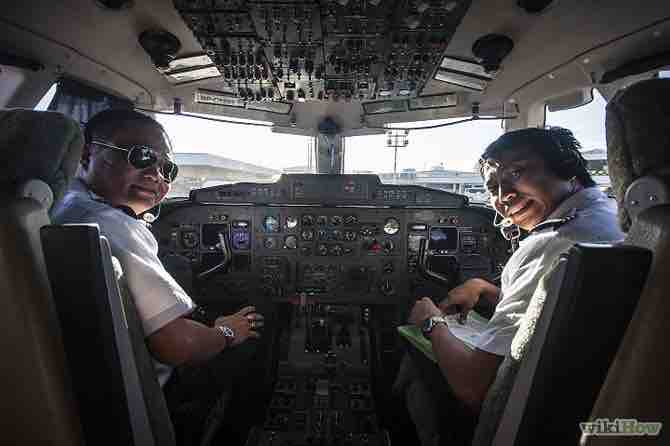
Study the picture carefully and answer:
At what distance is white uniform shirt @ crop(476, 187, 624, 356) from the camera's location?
99 cm

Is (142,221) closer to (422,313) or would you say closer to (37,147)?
(37,147)

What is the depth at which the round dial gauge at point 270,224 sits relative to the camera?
305 centimetres

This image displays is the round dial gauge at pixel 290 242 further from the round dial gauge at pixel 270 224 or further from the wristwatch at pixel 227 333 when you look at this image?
the wristwatch at pixel 227 333

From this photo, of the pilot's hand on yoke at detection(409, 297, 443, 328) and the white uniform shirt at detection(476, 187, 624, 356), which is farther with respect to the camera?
the pilot's hand on yoke at detection(409, 297, 443, 328)

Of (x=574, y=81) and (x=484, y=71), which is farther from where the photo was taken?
(x=484, y=71)

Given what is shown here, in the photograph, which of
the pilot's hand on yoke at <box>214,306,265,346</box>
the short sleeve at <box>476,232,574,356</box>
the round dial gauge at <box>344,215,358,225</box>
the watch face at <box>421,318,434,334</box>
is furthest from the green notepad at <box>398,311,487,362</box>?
the round dial gauge at <box>344,215,358,225</box>

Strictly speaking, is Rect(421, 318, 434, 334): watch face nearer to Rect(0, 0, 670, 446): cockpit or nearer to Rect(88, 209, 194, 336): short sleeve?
Rect(0, 0, 670, 446): cockpit

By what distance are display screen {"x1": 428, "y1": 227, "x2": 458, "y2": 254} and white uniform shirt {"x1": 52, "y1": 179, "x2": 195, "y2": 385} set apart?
2.45m

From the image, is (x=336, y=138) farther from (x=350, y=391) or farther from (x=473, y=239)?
(x=350, y=391)

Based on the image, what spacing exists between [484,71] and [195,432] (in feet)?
10.2

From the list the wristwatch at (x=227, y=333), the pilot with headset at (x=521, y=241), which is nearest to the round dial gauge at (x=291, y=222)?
the wristwatch at (x=227, y=333)

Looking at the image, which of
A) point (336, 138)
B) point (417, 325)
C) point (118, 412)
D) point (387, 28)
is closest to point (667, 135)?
point (417, 325)

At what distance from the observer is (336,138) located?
12.3 ft

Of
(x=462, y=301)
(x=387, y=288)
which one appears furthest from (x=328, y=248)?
(x=462, y=301)
